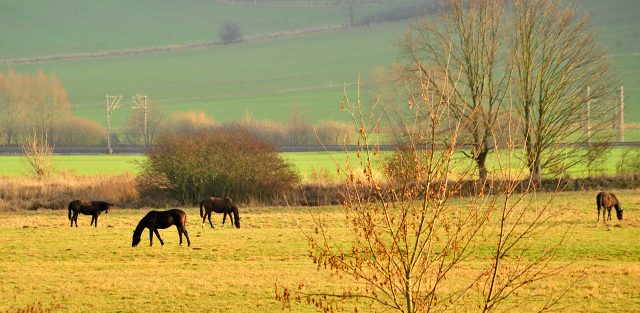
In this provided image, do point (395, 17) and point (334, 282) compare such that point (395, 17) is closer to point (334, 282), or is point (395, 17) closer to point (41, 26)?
point (41, 26)

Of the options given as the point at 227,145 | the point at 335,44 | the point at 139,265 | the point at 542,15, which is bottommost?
the point at 139,265

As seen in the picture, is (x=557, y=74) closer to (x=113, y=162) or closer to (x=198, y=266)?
(x=198, y=266)

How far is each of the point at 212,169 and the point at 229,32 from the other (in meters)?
132

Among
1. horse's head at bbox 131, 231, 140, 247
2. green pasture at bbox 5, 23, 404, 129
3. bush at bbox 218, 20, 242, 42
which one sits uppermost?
bush at bbox 218, 20, 242, 42

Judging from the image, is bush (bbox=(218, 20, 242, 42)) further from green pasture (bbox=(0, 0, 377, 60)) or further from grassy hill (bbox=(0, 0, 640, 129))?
grassy hill (bbox=(0, 0, 640, 129))

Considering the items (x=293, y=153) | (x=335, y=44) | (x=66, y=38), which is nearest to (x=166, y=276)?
(x=293, y=153)

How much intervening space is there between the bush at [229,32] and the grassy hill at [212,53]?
3.17 m

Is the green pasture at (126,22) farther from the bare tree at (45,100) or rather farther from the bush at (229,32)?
the bare tree at (45,100)

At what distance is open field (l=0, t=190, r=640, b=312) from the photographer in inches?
478

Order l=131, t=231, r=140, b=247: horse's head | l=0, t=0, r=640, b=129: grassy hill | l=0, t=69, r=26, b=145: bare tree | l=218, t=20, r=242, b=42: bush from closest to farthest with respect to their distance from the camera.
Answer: l=131, t=231, r=140, b=247: horse's head
l=0, t=69, r=26, b=145: bare tree
l=0, t=0, r=640, b=129: grassy hill
l=218, t=20, r=242, b=42: bush

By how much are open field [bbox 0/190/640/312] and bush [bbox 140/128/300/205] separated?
28.9ft

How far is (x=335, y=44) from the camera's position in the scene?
152 metres

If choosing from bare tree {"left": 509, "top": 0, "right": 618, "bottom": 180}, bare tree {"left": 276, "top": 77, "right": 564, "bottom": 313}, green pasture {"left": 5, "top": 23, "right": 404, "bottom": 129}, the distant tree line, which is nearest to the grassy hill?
green pasture {"left": 5, "top": 23, "right": 404, "bottom": 129}

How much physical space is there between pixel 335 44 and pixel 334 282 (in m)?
141
